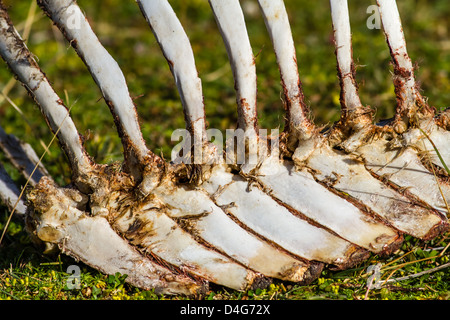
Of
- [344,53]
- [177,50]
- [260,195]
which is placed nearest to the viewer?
[177,50]

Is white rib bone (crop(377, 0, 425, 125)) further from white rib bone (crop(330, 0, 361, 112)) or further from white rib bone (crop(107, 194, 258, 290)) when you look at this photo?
white rib bone (crop(107, 194, 258, 290))

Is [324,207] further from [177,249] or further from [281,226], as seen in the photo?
[177,249]

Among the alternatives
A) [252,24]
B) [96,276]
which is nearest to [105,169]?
[96,276]

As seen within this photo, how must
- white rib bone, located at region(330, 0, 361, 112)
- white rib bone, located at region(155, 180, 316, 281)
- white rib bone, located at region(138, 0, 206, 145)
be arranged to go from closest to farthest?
white rib bone, located at region(138, 0, 206, 145)
white rib bone, located at region(330, 0, 361, 112)
white rib bone, located at region(155, 180, 316, 281)

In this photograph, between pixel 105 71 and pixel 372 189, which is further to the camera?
pixel 372 189

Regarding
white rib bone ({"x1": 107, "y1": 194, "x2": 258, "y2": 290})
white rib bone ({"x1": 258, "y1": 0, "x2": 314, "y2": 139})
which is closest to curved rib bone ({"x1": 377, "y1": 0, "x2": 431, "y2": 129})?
white rib bone ({"x1": 258, "y1": 0, "x2": 314, "y2": 139})

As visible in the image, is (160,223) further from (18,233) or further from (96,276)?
(18,233)

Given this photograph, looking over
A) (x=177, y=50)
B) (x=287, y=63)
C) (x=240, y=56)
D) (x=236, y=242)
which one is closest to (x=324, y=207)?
(x=236, y=242)
